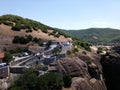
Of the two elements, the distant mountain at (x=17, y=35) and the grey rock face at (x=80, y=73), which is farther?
the distant mountain at (x=17, y=35)

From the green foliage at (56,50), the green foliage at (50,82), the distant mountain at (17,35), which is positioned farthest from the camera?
the distant mountain at (17,35)

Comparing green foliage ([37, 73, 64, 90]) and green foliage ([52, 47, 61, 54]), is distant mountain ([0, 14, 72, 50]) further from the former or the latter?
green foliage ([37, 73, 64, 90])

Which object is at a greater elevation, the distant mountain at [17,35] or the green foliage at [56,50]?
the distant mountain at [17,35]

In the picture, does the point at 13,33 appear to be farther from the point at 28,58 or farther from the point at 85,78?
the point at 85,78

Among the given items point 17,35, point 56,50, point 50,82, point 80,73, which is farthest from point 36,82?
point 17,35

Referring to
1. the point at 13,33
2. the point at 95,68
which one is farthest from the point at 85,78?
the point at 13,33

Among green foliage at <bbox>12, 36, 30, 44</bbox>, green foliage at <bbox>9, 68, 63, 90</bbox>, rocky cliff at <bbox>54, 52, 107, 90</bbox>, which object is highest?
green foliage at <bbox>12, 36, 30, 44</bbox>

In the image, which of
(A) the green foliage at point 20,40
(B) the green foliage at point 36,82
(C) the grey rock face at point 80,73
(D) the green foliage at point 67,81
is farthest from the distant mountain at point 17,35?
(B) the green foliage at point 36,82

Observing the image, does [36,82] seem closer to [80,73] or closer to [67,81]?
[67,81]

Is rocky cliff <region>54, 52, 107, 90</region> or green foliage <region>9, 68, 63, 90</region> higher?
green foliage <region>9, 68, 63, 90</region>

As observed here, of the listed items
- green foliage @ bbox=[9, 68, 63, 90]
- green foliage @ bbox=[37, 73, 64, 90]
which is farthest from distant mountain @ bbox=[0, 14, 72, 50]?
green foliage @ bbox=[37, 73, 64, 90]

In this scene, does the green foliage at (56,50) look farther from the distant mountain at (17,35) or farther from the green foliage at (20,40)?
the green foliage at (20,40)
